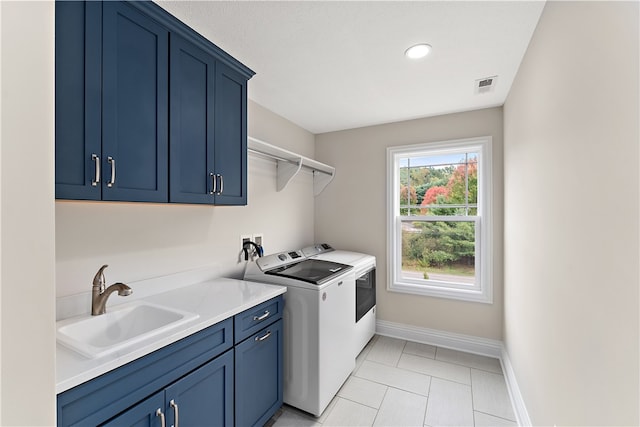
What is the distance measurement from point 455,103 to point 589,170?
1848 millimetres

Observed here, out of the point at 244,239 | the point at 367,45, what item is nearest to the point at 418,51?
the point at 367,45

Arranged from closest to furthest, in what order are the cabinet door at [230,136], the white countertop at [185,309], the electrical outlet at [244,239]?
the white countertop at [185,309]
the cabinet door at [230,136]
the electrical outlet at [244,239]

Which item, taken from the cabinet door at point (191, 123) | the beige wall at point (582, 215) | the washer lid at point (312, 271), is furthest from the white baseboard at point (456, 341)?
the cabinet door at point (191, 123)

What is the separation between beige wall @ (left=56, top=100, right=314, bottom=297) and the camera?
1.37 m

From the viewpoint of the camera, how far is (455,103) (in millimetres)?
2543

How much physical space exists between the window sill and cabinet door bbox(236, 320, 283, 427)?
1.63 metres

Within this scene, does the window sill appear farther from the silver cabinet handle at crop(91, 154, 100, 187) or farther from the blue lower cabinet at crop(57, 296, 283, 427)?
the silver cabinet handle at crop(91, 154, 100, 187)

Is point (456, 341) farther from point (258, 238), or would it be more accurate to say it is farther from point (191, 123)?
point (191, 123)

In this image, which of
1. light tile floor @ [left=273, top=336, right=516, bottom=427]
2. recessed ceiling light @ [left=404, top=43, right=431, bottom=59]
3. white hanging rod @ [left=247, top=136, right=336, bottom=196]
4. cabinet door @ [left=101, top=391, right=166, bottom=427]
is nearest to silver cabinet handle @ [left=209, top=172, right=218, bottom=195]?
white hanging rod @ [left=247, top=136, right=336, bottom=196]

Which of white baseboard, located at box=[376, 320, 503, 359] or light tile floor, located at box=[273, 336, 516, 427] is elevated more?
white baseboard, located at box=[376, 320, 503, 359]

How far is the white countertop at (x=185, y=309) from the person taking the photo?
92 centimetres

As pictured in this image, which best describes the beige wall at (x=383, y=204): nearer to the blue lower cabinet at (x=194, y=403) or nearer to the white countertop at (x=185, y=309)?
the white countertop at (x=185, y=309)

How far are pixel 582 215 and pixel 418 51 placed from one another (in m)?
1.28

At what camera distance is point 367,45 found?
5.46 ft
